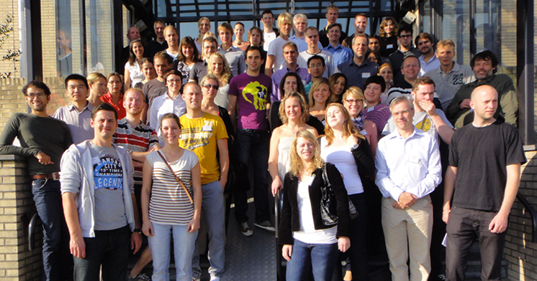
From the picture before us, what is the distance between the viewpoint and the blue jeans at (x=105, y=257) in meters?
3.13

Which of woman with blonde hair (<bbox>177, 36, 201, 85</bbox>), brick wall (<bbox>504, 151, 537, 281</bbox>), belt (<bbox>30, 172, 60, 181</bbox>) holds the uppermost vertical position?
woman with blonde hair (<bbox>177, 36, 201, 85</bbox>)

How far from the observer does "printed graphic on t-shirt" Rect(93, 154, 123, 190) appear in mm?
3256

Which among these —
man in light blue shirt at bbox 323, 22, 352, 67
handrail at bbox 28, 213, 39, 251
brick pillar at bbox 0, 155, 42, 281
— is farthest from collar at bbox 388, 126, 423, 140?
brick pillar at bbox 0, 155, 42, 281

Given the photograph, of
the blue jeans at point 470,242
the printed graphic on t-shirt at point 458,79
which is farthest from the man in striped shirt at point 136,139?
the printed graphic on t-shirt at point 458,79

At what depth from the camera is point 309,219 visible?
3205 mm

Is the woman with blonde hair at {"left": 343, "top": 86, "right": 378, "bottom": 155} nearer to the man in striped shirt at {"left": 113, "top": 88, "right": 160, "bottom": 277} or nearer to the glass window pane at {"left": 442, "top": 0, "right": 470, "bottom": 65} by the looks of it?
the man in striped shirt at {"left": 113, "top": 88, "right": 160, "bottom": 277}

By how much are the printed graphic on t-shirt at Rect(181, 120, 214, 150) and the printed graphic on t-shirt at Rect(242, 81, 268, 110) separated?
968 millimetres

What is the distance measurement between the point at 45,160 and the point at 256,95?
243 centimetres

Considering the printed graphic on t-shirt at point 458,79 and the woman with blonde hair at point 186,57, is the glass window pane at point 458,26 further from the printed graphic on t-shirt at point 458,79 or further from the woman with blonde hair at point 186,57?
the woman with blonde hair at point 186,57

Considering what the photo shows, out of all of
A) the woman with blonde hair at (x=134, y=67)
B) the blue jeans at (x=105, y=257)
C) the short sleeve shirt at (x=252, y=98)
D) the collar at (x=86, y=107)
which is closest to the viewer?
the blue jeans at (x=105, y=257)

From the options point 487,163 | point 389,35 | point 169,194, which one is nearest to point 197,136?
point 169,194

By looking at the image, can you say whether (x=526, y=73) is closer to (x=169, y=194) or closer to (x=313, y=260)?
(x=313, y=260)

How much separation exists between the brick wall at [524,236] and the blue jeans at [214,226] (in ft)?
10.2

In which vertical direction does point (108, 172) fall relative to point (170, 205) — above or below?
above
